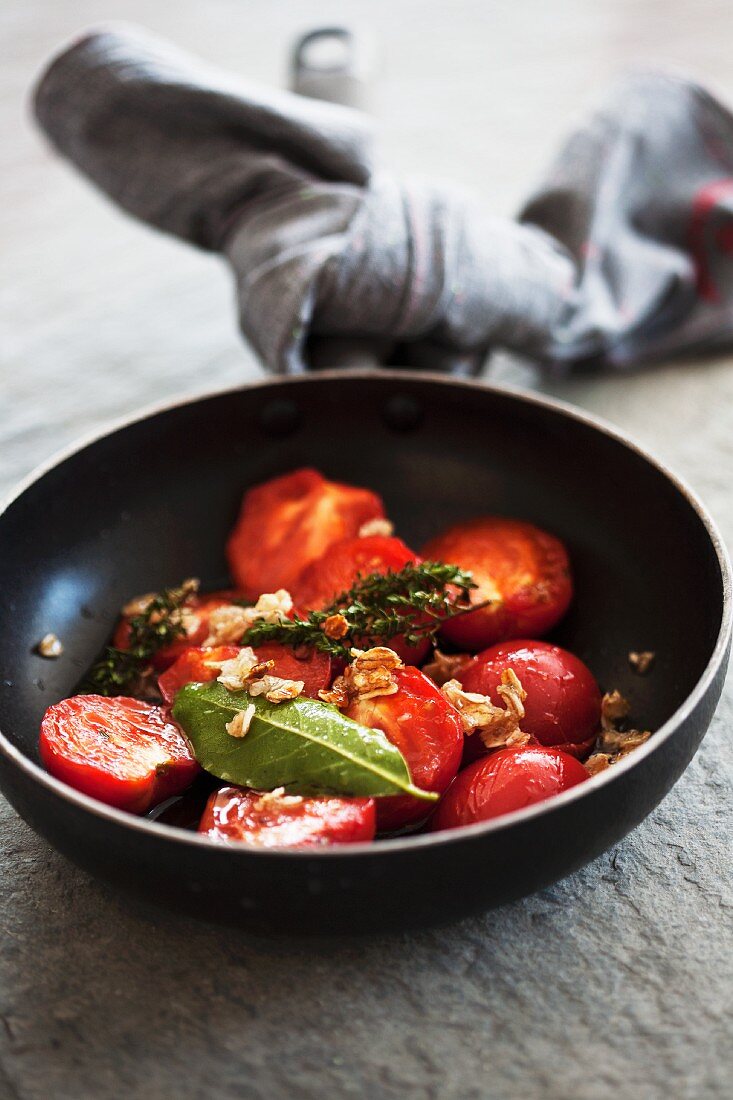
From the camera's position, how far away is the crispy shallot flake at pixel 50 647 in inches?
44.9

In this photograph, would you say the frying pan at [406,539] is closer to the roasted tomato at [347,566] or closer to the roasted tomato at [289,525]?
the roasted tomato at [289,525]

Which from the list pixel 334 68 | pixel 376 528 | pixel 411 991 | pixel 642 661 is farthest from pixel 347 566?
pixel 334 68

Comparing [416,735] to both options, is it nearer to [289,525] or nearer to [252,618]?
[252,618]

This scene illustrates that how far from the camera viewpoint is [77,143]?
60.5 inches

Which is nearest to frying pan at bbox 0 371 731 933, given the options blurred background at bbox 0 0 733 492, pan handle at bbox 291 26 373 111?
blurred background at bbox 0 0 733 492

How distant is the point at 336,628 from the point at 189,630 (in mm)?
197

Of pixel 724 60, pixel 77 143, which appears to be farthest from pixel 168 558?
pixel 724 60

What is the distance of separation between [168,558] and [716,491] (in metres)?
0.72

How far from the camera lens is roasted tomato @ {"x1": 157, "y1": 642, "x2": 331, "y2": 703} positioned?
1.00 m

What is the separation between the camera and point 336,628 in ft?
3.34

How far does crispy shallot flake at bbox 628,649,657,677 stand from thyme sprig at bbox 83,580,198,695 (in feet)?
1.51

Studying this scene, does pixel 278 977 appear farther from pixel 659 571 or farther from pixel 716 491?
pixel 716 491

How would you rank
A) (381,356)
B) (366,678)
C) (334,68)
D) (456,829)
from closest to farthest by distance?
(456,829)
(366,678)
(381,356)
(334,68)

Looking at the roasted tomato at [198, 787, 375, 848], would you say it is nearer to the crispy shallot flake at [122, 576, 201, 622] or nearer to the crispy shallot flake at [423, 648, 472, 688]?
the crispy shallot flake at [423, 648, 472, 688]
